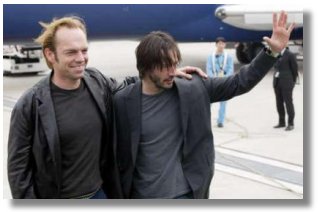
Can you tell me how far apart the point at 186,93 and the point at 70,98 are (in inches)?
21.7

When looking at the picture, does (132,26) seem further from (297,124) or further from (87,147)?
(87,147)

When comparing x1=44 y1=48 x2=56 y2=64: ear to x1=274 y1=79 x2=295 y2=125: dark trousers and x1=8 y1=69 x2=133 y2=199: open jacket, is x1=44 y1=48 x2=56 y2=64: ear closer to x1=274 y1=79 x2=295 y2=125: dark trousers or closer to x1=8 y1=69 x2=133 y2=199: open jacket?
x1=8 y1=69 x2=133 y2=199: open jacket

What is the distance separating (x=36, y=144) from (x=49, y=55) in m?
0.42

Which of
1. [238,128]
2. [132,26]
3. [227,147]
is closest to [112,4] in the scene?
[132,26]

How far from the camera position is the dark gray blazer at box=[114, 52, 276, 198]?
229 cm

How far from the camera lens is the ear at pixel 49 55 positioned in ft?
7.26

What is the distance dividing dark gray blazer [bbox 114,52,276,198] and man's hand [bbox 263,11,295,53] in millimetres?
62

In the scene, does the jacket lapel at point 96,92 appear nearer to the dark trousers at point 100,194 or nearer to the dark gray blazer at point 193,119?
the dark gray blazer at point 193,119

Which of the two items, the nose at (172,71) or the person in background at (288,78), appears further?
the person in background at (288,78)

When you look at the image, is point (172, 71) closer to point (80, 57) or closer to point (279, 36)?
point (80, 57)

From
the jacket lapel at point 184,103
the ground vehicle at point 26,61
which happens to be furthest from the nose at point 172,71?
the ground vehicle at point 26,61

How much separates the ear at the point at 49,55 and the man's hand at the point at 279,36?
1039 millimetres

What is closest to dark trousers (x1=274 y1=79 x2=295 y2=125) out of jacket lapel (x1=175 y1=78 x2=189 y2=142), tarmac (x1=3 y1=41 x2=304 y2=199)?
tarmac (x1=3 y1=41 x2=304 y2=199)

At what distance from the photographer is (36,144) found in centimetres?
215
